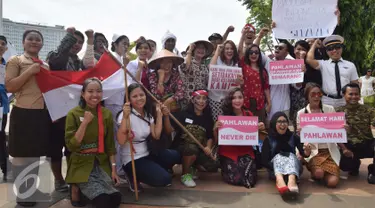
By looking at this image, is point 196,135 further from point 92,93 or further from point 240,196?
point 92,93

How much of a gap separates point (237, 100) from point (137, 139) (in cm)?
159

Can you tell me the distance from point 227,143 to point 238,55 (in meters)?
1.66

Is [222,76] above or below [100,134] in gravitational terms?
above

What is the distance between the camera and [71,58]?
14.9 ft

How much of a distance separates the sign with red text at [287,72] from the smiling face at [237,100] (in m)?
0.79

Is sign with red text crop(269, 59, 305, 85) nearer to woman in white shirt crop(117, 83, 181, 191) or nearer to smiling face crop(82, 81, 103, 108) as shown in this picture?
woman in white shirt crop(117, 83, 181, 191)

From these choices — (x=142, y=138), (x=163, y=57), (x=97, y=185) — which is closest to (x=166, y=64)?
(x=163, y=57)

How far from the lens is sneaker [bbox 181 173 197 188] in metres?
4.41

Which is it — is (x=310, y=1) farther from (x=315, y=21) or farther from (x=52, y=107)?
(x=52, y=107)

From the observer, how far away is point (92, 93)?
3.82 metres

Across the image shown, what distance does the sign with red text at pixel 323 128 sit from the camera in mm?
4375

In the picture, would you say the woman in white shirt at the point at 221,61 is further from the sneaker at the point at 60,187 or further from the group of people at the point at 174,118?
the sneaker at the point at 60,187

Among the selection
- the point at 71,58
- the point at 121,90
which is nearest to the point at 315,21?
the point at 121,90

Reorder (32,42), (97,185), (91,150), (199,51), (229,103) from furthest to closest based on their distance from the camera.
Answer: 1. (199,51)
2. (229,103)
3. (32,42)
4. (91,150)
5. (97,185)
